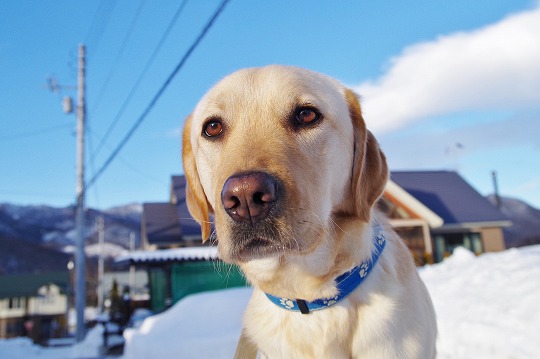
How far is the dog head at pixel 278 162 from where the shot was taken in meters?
1.95

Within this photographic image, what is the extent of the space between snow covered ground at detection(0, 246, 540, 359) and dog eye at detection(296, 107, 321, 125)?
154 inches

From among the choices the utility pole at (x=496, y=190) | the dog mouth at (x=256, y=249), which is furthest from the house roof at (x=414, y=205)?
the utility pole at (x=496, y=190)

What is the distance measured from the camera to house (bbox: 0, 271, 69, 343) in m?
42.4

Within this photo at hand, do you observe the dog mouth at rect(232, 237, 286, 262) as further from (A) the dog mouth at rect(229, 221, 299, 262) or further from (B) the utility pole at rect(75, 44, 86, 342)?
(B) the utility pole at rect(75, 44, 86, 342)

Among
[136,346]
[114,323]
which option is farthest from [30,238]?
[136,346]

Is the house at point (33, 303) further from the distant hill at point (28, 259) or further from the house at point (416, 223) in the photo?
the distant hill at point (28, 259)

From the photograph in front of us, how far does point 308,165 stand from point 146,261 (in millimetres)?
14796

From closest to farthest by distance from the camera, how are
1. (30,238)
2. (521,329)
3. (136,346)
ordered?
(521,329), (136,346), (30,238)

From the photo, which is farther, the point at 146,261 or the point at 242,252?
the point at 146,261

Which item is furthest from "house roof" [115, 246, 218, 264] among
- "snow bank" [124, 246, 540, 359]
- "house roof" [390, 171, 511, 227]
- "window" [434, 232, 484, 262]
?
"window" [434, 232, 484, 262]

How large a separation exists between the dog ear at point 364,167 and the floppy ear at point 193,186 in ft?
2.88

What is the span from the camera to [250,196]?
6.16 feet

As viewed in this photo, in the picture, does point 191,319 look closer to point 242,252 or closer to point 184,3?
point 184,3

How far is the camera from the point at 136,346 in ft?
26.8
